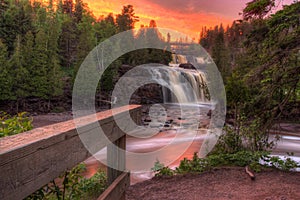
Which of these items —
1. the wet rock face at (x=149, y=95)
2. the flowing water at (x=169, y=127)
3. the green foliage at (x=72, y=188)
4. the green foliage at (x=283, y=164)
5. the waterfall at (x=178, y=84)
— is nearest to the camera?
the green foliage at (x=72, y=188)

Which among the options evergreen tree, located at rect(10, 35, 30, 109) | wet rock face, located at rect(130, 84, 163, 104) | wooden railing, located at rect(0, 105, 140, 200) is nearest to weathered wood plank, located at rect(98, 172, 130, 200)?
wooden railing, located at rect(0, 105, 140, 200)

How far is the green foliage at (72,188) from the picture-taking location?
1.63 m

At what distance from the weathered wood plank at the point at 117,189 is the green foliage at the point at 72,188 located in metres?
0.26

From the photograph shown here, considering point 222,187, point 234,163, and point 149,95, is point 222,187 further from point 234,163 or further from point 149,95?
point 149,95

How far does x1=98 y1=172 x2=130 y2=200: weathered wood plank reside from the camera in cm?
188

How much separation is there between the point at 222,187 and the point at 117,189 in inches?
146

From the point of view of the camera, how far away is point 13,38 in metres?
29.3

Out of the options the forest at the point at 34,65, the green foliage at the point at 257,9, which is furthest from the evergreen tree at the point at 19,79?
the green foliage at the point at 257,9

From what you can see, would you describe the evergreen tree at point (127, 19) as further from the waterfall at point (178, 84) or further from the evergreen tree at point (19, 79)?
the evergreen tree at point (19, 79)

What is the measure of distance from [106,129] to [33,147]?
2.78 ft

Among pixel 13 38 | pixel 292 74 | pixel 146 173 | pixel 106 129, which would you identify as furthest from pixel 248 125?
pixel 13 38

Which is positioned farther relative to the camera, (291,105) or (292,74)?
(291,105)

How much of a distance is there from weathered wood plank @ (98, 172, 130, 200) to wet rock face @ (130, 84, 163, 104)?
75.1 feet

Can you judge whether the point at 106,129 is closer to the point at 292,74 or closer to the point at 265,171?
the point at 292,74
